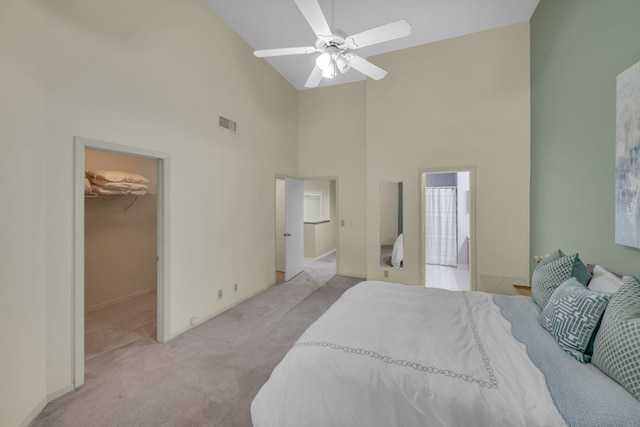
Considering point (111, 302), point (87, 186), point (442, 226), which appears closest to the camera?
point (87, 186)

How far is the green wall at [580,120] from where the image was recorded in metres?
1.77

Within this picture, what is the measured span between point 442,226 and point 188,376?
18.0ft

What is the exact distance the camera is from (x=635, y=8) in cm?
159

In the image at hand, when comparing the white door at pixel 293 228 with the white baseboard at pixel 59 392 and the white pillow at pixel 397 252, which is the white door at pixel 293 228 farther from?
the white baseboard at pixel 59 392

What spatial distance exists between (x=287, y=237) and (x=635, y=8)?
4493mm

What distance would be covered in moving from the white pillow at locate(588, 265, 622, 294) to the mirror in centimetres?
253

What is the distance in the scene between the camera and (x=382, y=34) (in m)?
2.03

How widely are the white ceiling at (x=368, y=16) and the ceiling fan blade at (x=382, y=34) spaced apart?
4.21 ft

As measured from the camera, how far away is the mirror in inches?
168

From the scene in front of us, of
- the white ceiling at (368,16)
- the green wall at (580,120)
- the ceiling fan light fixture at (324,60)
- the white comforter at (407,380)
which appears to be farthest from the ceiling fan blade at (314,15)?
the white comforter at (407,380)

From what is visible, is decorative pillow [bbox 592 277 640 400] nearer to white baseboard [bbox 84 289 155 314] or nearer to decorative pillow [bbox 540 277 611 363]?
decorative pillow [bbox 540 277 611 363]

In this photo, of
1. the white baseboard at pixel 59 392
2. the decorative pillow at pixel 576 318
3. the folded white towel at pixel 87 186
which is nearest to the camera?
the decorative pillow at pixel 576 318

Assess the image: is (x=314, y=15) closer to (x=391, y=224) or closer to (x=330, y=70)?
(x=330, y=70)

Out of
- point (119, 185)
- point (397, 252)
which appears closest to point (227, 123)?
point (119, 185)
